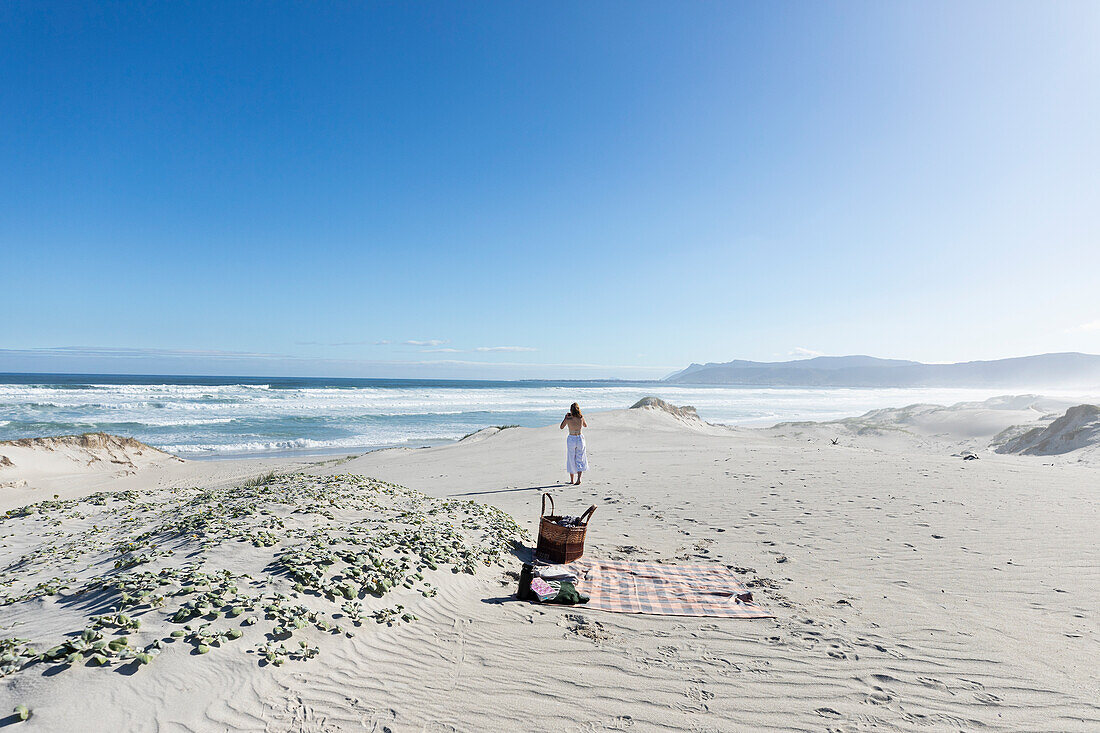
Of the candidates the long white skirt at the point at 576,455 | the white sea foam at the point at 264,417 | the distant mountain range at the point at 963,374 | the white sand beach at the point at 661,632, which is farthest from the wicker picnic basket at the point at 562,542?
the distant mountain range at the point at 963,374

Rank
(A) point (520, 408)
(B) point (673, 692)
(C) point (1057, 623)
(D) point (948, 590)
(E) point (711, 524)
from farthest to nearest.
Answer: (A) point (520, 408)
(E) point (711, 524)
(D) point (948, 590)
(C) point (1057, 623)
(B) point (673, 692)

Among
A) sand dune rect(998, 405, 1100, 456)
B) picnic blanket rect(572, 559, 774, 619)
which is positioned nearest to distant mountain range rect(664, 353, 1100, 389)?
sand dune rect(998, 405, 1100, 456)

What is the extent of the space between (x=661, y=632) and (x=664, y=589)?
1027 millimetres

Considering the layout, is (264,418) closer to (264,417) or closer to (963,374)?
(264,417)

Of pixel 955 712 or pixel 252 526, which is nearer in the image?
pixel 955 712

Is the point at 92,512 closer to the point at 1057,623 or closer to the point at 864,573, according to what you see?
the point at 864,573

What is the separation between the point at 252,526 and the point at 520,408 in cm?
4087

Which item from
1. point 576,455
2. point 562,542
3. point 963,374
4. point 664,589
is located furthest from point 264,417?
point 963,374

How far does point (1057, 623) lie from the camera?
5.05 meters

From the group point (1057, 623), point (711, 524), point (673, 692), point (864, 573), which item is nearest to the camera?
point (673, 692)

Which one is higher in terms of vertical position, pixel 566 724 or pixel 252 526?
pixel 252 526

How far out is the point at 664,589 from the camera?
590 centimetres

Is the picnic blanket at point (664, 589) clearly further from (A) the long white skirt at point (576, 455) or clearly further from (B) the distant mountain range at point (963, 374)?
(B) the distant mountain range at point (963, 374)

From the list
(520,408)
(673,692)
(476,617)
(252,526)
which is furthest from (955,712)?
(520,408)
